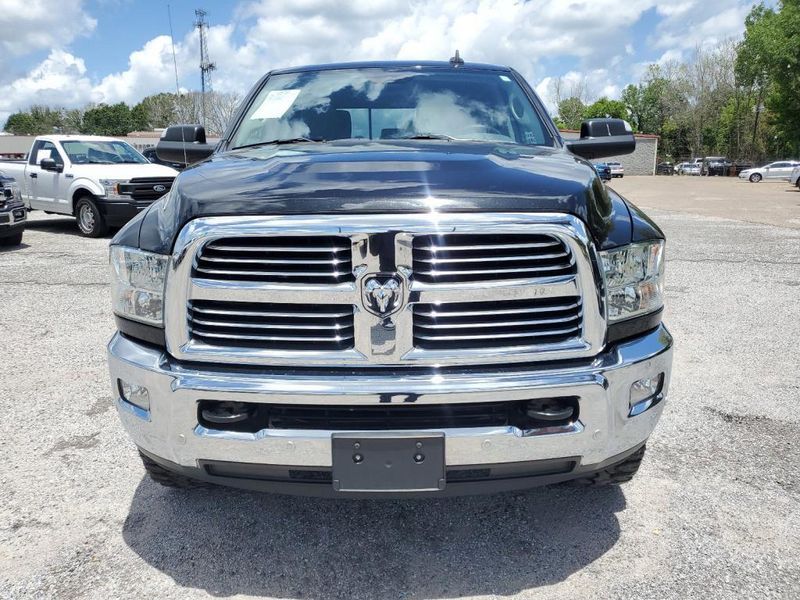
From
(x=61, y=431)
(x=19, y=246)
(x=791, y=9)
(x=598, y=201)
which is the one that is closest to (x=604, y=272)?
(x=598, y=201)

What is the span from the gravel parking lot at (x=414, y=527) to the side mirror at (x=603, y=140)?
5.21 feet

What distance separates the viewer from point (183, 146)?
3938 millimetres

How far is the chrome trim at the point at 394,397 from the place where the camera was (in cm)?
202

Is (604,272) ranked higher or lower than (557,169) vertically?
lower

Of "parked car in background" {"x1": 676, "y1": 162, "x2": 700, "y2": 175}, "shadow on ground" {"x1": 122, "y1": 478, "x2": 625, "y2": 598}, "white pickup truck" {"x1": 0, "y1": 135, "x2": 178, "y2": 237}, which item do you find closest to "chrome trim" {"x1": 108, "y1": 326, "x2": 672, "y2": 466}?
"shadow on ground" {"x1": 122, "y1": 478, "x2": 625, "y2": 598}

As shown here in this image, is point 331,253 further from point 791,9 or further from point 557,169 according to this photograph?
point 791,9

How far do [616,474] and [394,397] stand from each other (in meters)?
1.20

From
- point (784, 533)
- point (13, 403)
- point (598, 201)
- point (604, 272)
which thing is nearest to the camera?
point (604, 272)

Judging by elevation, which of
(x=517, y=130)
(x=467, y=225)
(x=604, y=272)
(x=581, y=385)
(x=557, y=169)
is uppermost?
(x=517, y=130)

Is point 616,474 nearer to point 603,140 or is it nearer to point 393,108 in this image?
point 603,140

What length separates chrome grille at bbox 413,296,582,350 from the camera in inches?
81.7

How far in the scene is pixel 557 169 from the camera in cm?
240

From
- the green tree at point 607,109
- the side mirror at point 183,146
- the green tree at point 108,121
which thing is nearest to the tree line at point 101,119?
the green tree at point 108,121

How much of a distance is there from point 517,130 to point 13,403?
3.42 meters
